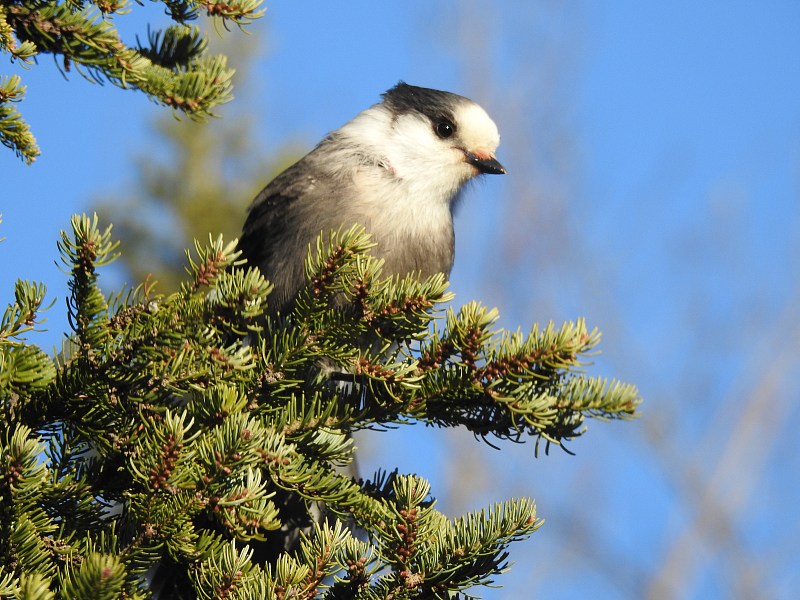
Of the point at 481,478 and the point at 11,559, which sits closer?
the point at 11,559

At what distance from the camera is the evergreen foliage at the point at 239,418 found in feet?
4.96

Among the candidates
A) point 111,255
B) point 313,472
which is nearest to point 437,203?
point 313,472

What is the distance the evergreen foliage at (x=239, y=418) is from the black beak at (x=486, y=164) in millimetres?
1675

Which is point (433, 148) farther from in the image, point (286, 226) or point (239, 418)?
point (239, 418)

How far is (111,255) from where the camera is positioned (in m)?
1.52

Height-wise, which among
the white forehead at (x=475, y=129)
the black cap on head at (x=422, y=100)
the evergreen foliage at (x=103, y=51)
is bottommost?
the evergreen foliage at (x=103, y=51)

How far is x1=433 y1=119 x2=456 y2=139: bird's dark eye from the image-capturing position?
140 inches

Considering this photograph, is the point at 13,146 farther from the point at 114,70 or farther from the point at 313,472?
the point at 313,472

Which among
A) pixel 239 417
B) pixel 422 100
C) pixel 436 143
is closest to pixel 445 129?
pixel 436 143

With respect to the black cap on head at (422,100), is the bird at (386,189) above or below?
below

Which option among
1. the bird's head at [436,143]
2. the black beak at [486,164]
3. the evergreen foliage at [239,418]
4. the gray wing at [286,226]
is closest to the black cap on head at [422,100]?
the bird's head at [436,143]

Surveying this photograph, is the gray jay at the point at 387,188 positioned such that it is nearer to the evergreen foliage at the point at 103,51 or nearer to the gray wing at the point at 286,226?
the gray wing at the point at 286,226

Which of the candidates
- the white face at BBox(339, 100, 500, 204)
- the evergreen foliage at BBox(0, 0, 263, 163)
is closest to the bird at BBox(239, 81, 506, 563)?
the white face at BBox(339, 100, 500, 204)

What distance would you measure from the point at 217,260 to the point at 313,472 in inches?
18.6
